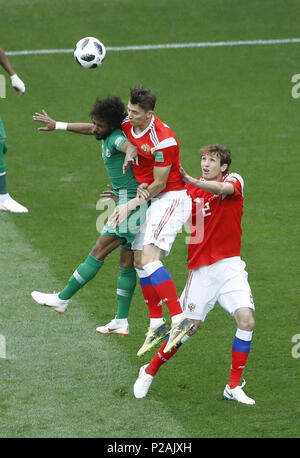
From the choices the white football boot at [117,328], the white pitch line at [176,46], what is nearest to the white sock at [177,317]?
the white football boot at [117,328]

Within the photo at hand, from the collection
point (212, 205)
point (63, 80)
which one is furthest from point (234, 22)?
point (212, 205)

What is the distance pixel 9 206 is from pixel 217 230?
525cm

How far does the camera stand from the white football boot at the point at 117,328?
9.49 metres

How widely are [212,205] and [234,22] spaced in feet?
39.4

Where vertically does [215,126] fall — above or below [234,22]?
below

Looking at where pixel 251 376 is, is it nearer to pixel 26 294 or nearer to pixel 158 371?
pixel 158 371

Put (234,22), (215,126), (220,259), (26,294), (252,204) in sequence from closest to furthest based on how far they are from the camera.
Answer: (220,259) < (26,294) < (252,204) < (215,126) < (234,22)

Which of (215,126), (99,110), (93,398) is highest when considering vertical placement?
(99,110)

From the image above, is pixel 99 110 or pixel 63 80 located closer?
pixel 99 110

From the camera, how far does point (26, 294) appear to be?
10.6m

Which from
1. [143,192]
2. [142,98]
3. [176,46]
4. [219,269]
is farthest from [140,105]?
[176,46]

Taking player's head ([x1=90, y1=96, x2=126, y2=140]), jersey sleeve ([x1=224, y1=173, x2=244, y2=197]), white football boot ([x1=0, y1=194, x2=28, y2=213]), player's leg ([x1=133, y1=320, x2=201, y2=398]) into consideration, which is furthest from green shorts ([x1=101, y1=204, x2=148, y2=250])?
white football boot ([x1=0, y1=194, x2=28, y2=213])

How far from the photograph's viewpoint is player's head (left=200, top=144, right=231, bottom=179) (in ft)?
27.2

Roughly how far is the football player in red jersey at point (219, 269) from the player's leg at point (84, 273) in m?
0.96
